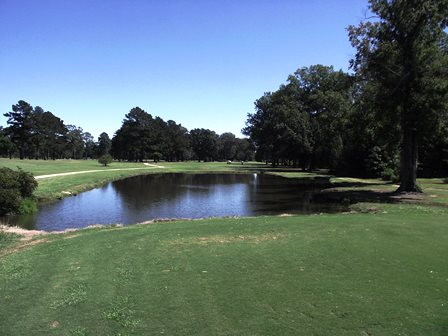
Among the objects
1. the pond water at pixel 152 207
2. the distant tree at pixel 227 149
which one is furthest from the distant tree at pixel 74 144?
the pond water at pixel 152 207

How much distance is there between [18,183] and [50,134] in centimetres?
12358

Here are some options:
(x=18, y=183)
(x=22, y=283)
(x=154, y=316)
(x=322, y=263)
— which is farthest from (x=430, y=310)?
(x=18, y=183)

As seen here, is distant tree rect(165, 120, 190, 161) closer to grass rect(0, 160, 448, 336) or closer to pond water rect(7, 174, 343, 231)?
pond water rect(7, 174, 343, 231)

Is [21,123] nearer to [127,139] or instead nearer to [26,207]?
[127,139]

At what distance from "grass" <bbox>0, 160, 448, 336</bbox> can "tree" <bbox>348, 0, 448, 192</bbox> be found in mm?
19023

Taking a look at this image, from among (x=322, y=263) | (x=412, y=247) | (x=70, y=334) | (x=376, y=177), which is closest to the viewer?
(x=70, y=334)

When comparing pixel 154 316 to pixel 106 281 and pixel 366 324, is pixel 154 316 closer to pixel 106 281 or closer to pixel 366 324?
pixel 106 281

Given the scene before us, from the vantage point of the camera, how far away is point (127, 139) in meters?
141

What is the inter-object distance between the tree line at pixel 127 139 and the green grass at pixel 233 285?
368 ft

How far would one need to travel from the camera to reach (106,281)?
392 inches

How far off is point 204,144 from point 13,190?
14861 centimetres

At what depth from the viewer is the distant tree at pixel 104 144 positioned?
628ft

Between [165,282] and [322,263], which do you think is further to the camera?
[322,263]

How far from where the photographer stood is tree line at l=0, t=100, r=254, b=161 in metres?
121
